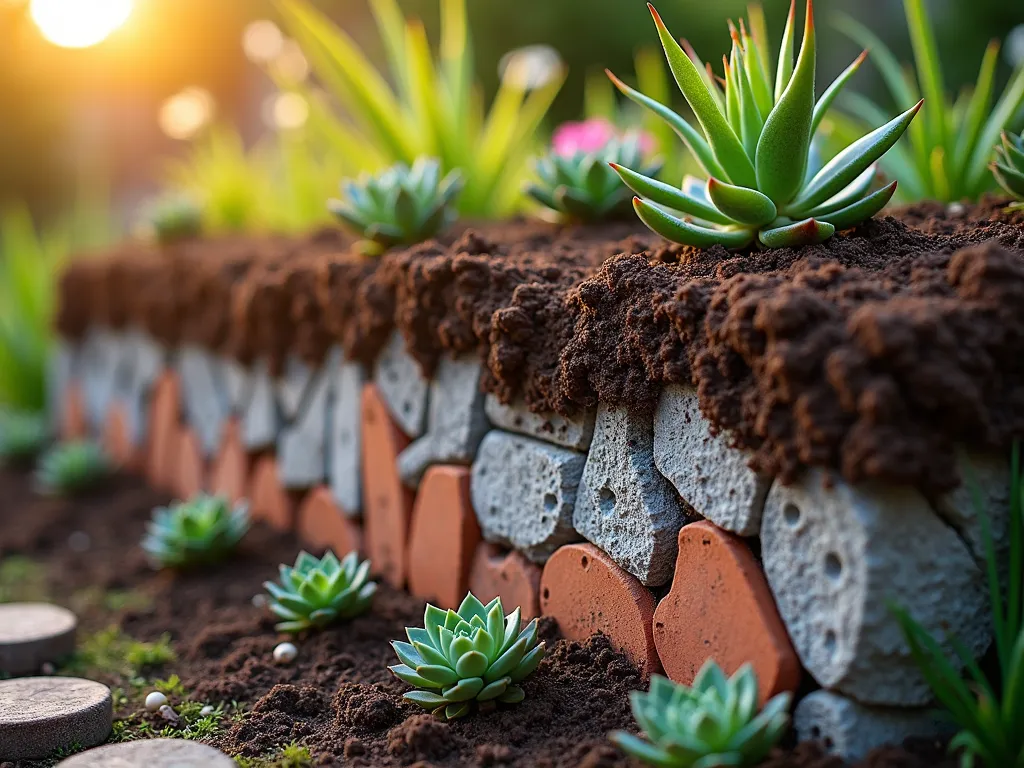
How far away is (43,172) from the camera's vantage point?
11422 millimetres

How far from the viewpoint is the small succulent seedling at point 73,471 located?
409cm

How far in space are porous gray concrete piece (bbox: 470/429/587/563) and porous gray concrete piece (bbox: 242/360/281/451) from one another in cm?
124

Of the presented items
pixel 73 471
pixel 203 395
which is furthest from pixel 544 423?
pixel 73 471

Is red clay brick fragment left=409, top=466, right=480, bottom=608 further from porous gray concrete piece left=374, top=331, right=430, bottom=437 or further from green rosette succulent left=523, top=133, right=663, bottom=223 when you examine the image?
green rosette succulent left=523, top=133, right=663, bottom=223

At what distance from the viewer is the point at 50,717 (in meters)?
1.93

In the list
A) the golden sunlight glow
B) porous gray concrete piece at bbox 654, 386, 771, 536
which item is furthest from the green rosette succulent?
the golden sunlight glow

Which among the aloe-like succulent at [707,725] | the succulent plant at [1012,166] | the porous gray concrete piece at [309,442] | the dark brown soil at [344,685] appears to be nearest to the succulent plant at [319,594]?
the dark brown soil at [344,685]

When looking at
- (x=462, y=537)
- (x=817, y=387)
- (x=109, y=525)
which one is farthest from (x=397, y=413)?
(x=109, y=525)

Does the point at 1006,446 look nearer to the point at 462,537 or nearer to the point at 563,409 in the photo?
the point at 563,409

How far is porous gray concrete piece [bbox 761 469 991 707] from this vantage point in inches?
56.2

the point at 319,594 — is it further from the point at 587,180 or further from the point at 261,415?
the point at 587,180

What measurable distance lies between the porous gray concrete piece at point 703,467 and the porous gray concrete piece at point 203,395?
7.75 feet

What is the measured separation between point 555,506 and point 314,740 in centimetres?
68

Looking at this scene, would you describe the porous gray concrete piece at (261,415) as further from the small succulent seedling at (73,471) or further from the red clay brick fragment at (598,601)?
the red clay brick fragment at (598,601)
